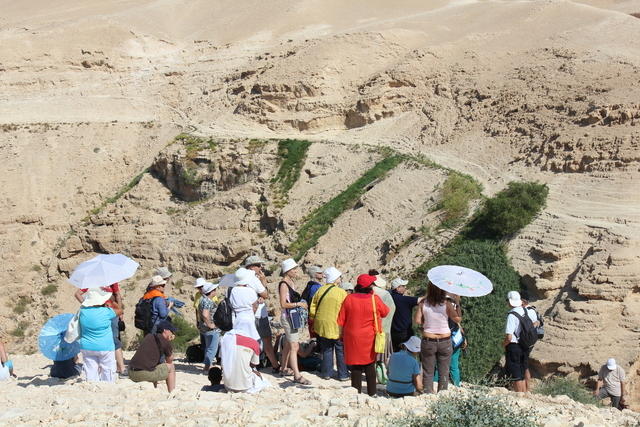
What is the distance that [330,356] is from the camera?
9719mm

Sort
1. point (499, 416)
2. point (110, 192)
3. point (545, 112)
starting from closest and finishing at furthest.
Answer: point (499, 416) < point (545, 112) < point (110, 192)

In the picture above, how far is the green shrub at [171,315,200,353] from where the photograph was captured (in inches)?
575

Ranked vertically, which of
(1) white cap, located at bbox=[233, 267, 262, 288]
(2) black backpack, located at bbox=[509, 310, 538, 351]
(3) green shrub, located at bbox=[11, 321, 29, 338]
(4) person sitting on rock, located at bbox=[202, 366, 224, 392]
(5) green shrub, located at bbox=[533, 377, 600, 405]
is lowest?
(3) green shrub, located at bbox=[11, 321, 29, 338]

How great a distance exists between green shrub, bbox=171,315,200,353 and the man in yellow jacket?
5143 millimetres

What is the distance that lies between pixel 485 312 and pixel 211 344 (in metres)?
4.43

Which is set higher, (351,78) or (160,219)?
(351,78)

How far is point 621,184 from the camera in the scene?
15008 mm

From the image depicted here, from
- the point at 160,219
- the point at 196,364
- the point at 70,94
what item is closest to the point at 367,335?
the point at 196,364

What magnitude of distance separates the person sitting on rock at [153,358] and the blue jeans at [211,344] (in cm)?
189

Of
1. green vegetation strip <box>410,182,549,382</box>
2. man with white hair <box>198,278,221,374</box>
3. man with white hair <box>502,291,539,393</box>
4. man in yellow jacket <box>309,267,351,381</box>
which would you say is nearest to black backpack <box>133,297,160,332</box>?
man with white hair <box>198,278,221,374</box>

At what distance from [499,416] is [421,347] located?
80.4 inches

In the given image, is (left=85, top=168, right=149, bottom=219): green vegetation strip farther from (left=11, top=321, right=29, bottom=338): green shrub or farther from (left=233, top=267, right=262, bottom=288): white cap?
(left=233, top=267, right=262, bottom=288): white cap

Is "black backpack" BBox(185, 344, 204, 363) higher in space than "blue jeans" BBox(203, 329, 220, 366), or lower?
lower

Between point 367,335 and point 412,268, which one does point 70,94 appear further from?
point 367,335
